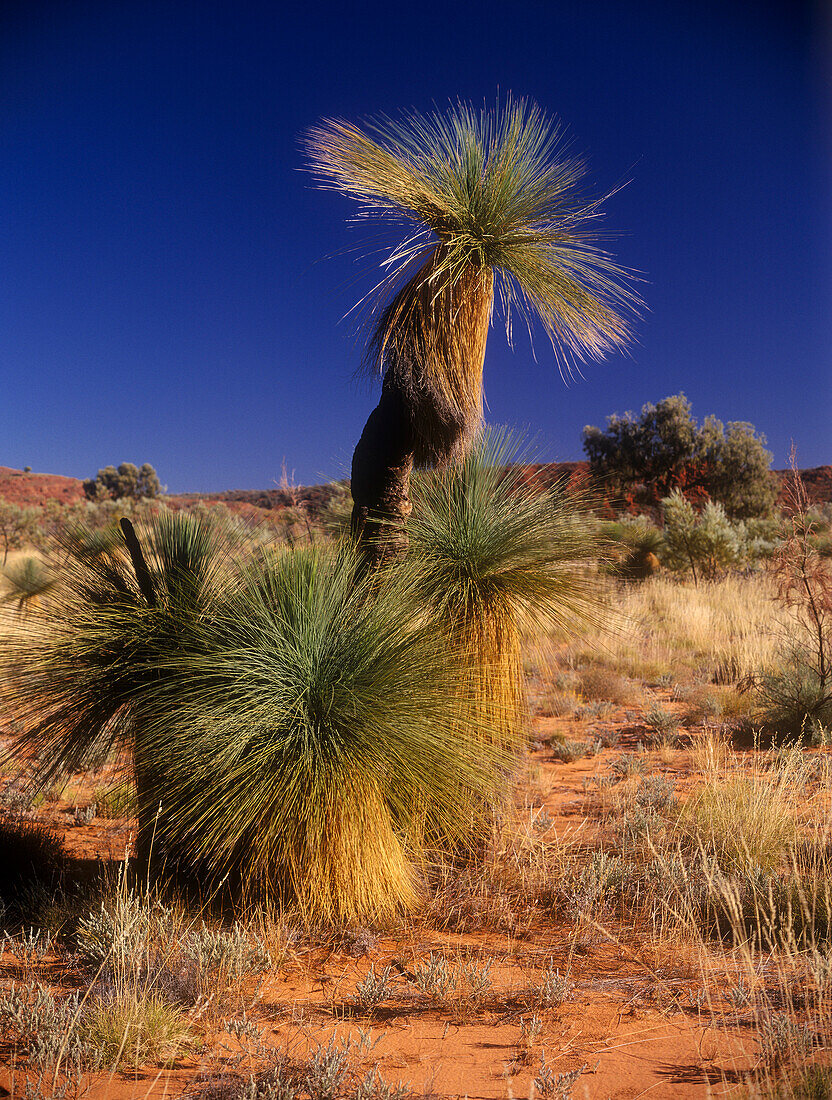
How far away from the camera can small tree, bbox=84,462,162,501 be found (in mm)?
51188

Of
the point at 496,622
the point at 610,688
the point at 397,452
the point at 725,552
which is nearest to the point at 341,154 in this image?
the point at 397,452

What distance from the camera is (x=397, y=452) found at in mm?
4445

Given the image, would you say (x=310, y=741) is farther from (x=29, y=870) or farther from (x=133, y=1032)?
(x=29, y=870)

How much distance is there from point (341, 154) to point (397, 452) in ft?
6.28

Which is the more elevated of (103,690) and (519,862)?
(103,690)

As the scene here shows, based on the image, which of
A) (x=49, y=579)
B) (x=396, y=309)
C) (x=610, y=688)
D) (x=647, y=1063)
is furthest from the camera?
(x=610, y=688)

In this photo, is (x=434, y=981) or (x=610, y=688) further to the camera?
(x=610, y=688)

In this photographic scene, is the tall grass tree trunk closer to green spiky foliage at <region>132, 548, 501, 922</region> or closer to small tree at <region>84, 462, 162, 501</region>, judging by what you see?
green spiky foliage at <region>132, 548, 501, 922</region>

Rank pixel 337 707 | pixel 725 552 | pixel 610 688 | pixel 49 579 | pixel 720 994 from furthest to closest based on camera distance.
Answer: pixel 725 552, pixel 610 688, pixel 49 579, pixel 337 707, pixel 720 994

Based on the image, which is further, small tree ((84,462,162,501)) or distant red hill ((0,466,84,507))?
distant red hill ((0,466,84,507))

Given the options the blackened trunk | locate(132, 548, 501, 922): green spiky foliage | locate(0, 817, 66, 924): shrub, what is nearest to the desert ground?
locate(0, 817, 66, 924): shrub

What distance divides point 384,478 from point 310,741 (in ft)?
6.34

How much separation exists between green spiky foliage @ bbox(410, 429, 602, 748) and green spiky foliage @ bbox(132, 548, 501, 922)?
0.63 meters

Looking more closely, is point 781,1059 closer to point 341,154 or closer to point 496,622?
point 496,622
